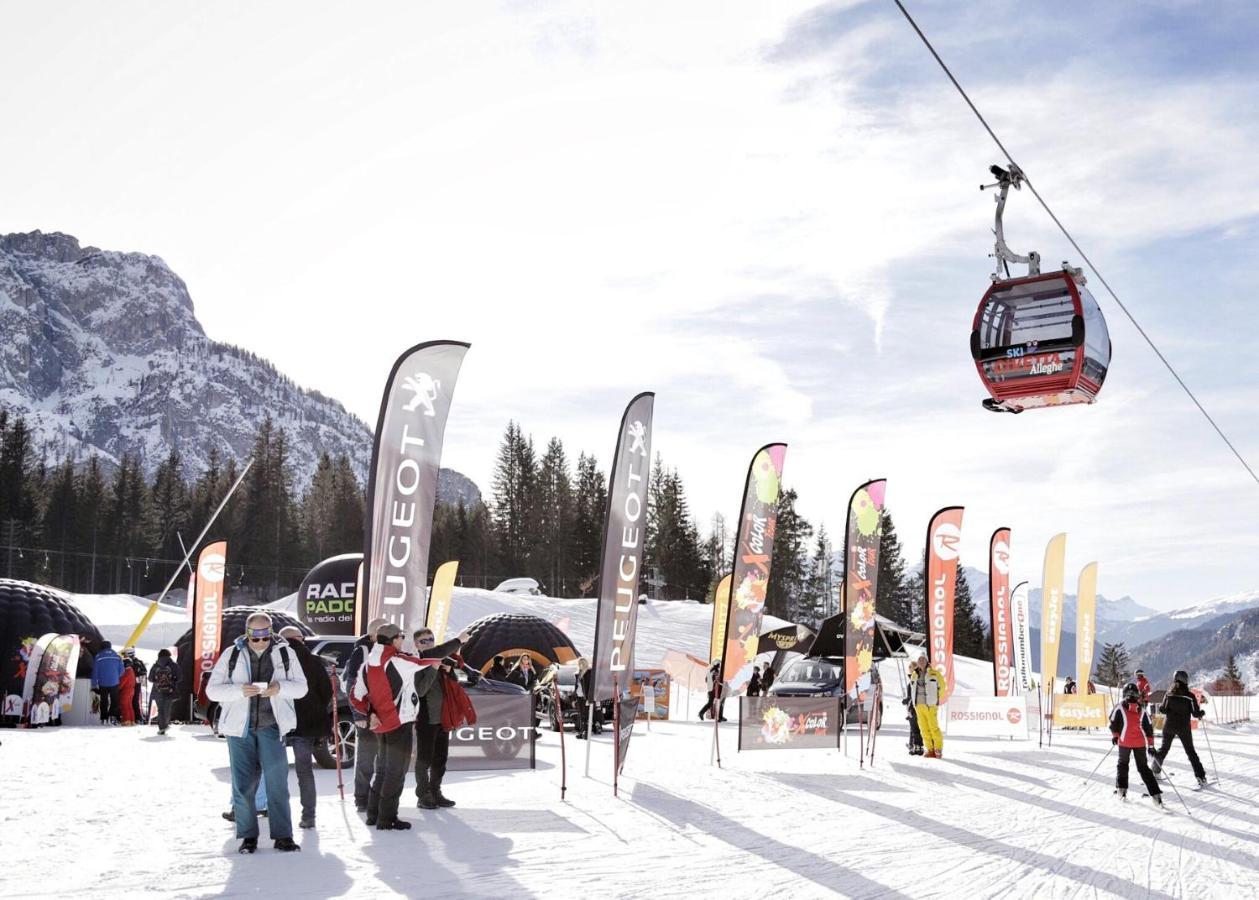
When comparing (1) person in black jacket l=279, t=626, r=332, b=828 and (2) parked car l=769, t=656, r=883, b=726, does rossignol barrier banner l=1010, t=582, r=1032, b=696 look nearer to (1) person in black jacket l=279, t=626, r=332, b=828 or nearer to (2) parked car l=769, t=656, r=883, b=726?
(2) parked car l=769, t=656, r=883, b=726

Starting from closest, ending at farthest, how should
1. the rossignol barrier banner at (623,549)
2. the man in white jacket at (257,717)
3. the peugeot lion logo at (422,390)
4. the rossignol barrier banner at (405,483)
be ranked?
the man in white jacket at (257,717) → the rossignol barrier banner at (405,483) → the peugeot lion logo at (422,390) → the rossignol barrier banner at (623,549)

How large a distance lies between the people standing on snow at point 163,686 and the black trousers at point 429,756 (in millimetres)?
10411

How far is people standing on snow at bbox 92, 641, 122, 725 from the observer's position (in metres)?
22.0

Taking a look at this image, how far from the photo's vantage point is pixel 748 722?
16.0 m

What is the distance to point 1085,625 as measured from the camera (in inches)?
1336

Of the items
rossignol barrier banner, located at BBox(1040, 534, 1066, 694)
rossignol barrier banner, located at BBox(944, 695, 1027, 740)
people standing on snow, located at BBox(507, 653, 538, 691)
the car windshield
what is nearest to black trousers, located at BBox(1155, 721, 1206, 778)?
rossignol barrier banner, located at BBox(944, 695, 1027, 740)

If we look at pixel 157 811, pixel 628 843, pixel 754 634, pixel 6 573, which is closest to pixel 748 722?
pixel 754 634

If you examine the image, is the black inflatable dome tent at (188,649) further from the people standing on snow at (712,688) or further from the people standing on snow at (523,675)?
the people standing on snow at (712,688)

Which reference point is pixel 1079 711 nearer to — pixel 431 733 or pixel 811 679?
pixel 811 679

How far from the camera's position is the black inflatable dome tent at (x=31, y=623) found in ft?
70.6

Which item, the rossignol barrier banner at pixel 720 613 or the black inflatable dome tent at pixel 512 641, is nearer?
the black inflatable dome tent at pixel 512 641

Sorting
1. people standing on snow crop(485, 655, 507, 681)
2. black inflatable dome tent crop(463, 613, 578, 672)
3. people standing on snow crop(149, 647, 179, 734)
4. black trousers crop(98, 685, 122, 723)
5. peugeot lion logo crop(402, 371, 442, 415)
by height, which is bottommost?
black trousers crop(98, 685, 122, 723)

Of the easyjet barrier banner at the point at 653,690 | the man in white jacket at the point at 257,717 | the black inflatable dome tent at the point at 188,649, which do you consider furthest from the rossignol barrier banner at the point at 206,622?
the man in white jacket at the point at 257,717

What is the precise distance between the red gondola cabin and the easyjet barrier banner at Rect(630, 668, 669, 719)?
497 inches
